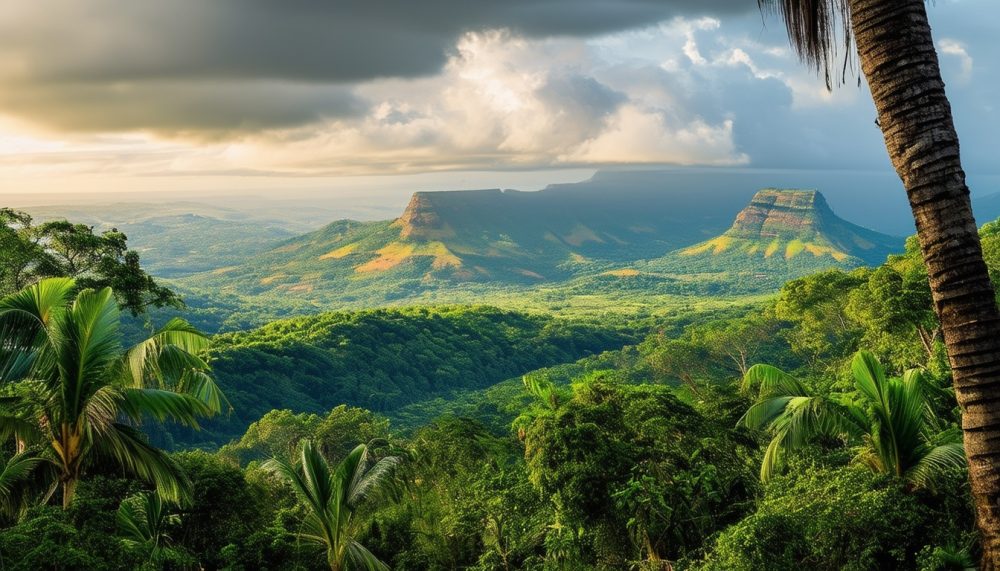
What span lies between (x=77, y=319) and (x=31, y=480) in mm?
1828

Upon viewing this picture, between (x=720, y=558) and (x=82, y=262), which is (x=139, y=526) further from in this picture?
(x=82, y=262)

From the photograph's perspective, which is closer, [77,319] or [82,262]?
[77,319]

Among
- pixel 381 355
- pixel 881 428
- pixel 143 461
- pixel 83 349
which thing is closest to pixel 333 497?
pixel 143 461

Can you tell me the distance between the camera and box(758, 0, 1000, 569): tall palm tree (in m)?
4.35

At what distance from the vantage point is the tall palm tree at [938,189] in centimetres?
435

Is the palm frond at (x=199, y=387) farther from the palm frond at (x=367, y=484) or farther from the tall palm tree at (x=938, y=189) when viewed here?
the tall palm tree at (x=938, y=189)

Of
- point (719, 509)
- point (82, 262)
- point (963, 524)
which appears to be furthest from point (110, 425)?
point (82, 262)

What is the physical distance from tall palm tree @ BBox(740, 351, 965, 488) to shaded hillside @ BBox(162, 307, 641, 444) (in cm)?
6118

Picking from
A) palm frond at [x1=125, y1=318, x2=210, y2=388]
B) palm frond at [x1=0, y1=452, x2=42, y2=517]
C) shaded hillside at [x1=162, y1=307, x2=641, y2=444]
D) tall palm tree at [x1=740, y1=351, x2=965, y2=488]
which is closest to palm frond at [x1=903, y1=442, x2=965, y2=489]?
tall palm tree at [x1=740, y1=351, x2=965, y2=488]

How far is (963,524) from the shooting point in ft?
A: 22.9

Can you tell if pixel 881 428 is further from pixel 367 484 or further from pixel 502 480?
pixel 367 484

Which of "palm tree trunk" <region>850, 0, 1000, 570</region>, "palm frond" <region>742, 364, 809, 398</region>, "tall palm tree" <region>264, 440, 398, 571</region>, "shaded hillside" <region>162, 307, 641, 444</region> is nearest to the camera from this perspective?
"palm tree trunk" <region>850, 0, 1000, 570</region>

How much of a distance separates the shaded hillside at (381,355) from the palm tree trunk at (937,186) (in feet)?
213

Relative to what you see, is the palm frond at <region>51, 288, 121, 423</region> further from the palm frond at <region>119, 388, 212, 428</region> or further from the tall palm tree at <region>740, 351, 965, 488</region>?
the tall palm tree at <region>740, 351, 965, 488</region>
